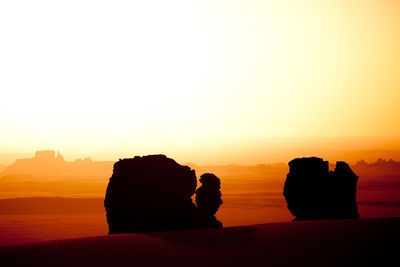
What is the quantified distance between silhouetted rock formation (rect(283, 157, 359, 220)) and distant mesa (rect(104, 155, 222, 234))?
11.1 metres

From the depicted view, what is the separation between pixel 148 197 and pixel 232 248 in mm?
13757

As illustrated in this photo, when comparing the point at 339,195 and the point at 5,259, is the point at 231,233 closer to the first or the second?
the point at 5,259

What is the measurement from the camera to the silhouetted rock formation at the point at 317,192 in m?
43.9

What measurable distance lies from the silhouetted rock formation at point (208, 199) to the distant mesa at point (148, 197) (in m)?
9.27

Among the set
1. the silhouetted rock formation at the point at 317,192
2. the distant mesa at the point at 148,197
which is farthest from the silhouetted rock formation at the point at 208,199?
the distant mesa at the point at 148,197

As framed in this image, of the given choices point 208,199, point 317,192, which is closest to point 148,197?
point 208,199

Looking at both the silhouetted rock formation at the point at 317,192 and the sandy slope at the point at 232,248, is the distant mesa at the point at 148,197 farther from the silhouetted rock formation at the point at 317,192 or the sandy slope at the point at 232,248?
the silhouetted rock formation at the point at 317,192

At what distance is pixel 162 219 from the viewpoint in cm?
3688

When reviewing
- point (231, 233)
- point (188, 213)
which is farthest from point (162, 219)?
point (231, 233)

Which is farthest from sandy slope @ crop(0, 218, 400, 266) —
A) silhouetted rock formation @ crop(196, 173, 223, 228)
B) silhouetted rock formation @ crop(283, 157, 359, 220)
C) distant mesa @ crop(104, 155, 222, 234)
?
silhouetted rock formation @ crop(196, 173, 223, 228)

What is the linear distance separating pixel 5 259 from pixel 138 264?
6287mm

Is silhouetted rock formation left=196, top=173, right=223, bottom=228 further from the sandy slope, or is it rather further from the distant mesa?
the sandy slope

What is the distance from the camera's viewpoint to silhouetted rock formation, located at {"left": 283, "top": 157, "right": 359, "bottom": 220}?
43875mm

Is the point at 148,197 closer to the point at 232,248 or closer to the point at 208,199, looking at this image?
the point at 208,199
